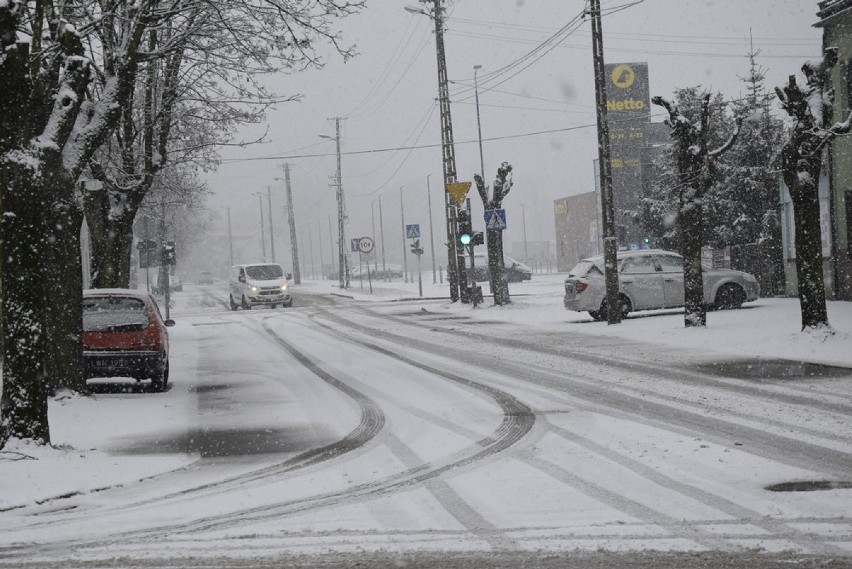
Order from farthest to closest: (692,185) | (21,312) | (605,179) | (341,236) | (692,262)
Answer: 1. (341,236)
2. (605,179)
3. (692,262)
4. (692,185)
5. (21,312)

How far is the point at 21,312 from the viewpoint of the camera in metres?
8.29

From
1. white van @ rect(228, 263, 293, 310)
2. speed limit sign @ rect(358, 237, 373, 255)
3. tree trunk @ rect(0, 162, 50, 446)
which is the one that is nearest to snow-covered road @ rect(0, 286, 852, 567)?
tree trunk @ rect(0, 162, 50, 446)

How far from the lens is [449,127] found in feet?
106

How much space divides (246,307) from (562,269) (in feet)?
185

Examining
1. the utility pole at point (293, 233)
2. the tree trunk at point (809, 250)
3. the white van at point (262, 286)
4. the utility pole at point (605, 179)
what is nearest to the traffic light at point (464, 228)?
the utility pole at point (605, 179)

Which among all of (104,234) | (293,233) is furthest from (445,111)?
(293,233)

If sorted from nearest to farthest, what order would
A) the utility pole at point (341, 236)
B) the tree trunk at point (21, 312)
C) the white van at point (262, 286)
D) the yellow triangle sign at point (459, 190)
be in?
1. the tree trunk at point (21, 312)
2. the yellow triangle sign at point (459, 190)
3. the white van at point (262, 286)
4. the utility pole at point (341, 236)

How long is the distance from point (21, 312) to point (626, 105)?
201ft

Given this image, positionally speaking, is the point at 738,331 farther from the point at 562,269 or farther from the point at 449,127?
the point at 562,269

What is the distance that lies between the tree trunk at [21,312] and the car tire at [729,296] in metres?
18.4

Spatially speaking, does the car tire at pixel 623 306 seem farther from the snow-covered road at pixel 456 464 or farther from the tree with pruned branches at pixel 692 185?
the snow-covered road at pixel 456 464

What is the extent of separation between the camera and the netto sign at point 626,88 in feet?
214

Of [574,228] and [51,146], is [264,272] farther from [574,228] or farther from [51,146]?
[574,228]

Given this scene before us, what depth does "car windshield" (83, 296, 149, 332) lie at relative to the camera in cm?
1334
